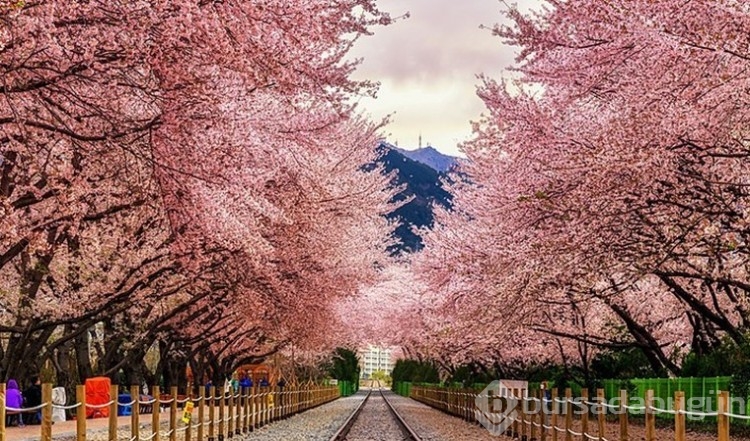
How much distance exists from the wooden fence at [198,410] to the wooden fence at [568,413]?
20.3ft

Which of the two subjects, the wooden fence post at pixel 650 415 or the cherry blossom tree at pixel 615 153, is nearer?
the cherry blossom tree at pixel 615 153

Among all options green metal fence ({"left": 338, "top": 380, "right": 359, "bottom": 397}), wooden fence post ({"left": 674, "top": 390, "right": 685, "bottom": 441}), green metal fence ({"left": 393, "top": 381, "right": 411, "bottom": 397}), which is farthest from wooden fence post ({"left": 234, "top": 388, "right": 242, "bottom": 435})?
green metal fence ({"left": 393, "top": 381, "right": 411, "bottom": 397})

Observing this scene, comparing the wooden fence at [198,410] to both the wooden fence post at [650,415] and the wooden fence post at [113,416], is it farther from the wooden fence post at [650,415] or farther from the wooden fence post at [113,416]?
the wooden fence post at [650,415]

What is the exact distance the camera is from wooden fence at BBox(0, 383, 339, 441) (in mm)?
10036

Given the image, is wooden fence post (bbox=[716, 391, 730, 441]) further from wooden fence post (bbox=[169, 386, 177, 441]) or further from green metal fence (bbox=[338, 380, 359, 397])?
green metal fence (bbox=[338, 380, 359, 397])

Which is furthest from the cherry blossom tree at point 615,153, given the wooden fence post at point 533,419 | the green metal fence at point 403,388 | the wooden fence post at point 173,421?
the green metal fence at point 403,388

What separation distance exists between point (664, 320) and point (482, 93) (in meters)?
14.9

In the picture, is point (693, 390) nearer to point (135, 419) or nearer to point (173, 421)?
point (173, 421)

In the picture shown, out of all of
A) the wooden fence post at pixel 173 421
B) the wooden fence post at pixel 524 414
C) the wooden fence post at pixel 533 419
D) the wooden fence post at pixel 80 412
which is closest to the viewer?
the wooden fence post at pixel 80 412

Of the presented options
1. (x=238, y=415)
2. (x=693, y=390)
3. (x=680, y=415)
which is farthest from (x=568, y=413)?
(x=238, y=415)

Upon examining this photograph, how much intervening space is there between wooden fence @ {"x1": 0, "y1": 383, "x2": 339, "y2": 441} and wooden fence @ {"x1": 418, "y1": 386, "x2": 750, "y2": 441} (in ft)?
20.3

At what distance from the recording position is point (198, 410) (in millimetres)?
20188

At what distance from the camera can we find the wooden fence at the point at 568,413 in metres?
9.41

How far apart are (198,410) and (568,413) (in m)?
8.48
